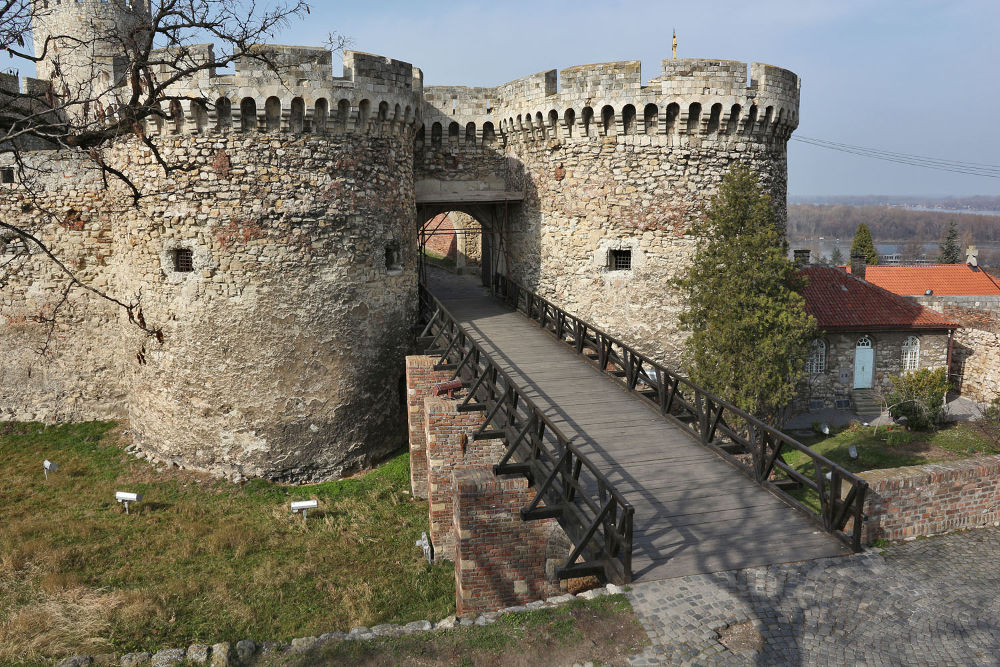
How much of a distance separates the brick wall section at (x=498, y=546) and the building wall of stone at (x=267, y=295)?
5.69 meters

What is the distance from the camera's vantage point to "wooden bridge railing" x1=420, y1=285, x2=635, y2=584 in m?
6.86

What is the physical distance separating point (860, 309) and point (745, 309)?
28.2ft

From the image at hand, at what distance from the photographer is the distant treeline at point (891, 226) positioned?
140625 millimetres

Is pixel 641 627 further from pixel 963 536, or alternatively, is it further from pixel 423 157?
pixel 423 157

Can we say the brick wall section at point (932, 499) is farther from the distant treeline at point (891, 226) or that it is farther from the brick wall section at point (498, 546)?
the distant treeline at point (891, 226)

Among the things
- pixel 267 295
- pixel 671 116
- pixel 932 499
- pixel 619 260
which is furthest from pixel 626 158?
pixel 932 499

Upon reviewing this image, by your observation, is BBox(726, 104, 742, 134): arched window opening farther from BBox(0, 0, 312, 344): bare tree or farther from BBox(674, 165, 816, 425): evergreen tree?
BBox(0, 0, 312, 344): bare tree

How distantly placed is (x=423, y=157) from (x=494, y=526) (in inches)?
398

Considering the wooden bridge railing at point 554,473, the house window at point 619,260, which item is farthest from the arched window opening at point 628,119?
the wooden bridge railing at point 554,473

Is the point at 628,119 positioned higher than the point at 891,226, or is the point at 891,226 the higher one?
the point at 891,226

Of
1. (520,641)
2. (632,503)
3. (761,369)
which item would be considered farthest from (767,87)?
(520,641)

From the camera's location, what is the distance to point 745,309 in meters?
13.5

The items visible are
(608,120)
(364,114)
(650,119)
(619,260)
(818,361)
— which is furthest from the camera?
A: (818,361)

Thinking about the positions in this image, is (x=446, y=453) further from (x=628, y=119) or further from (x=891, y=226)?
(x=891, y=226)
